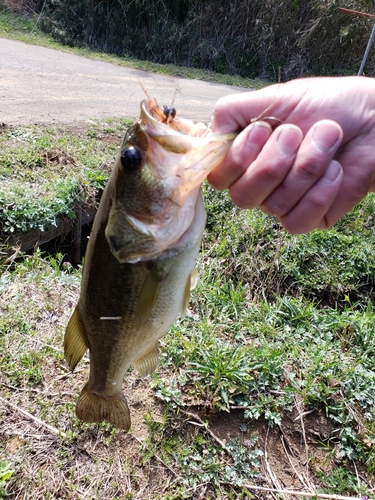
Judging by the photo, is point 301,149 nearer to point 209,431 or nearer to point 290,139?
point 290,139

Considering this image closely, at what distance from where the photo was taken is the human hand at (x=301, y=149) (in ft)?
4.67

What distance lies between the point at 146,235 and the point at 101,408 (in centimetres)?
98

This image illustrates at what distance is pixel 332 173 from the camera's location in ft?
4.81

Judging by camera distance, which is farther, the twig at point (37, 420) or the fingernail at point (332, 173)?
Result: the twig at point (37, 420)

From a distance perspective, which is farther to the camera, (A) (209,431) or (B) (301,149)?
(A) (209,431)

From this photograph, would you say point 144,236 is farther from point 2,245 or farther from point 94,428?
point 2,245

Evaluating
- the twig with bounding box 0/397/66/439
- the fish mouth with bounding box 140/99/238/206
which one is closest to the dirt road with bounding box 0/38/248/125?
the twig with bounding box 0/397/66/439

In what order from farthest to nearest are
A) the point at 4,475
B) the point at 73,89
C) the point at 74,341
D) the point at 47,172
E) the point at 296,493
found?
1. the point at 73,89
2. the point at 47,172
3. the point at 296,493
4. the point at 4,475
5. the point at 74,341

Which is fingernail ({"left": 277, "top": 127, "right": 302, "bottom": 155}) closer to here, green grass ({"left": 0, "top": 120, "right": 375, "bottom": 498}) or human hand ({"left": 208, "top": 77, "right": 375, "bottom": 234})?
human hand ({"left": 208, "top": 77, "right": 375, "bottom": 234})

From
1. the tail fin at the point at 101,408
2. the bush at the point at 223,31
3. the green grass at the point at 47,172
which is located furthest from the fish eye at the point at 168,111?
the bush at the point at 223,31

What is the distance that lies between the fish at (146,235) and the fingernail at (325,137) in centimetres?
30

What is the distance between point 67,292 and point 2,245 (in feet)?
3.09

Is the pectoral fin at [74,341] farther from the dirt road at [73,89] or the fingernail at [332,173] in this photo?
the dirt road at [73,89]

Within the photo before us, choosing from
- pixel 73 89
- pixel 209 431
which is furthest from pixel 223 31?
pixel 209 431
